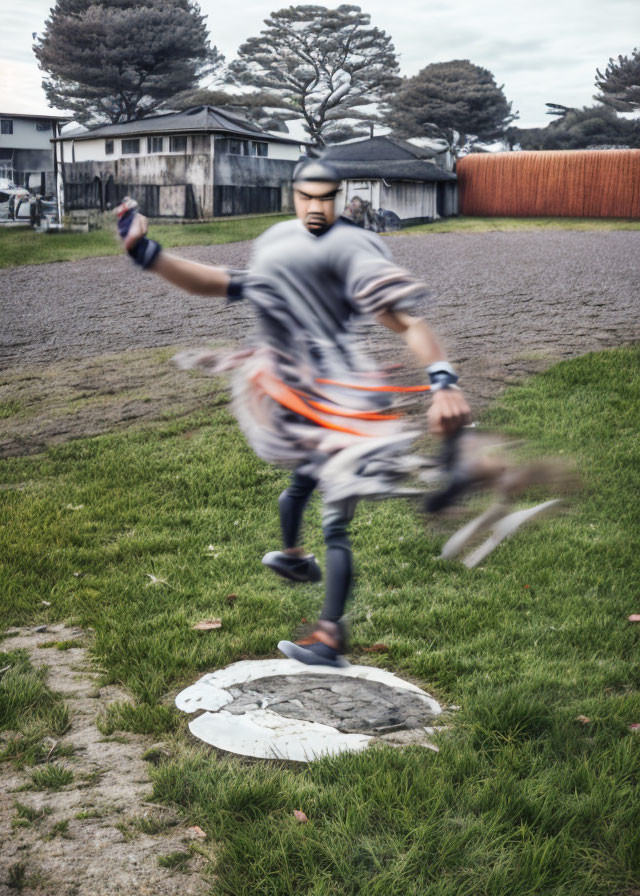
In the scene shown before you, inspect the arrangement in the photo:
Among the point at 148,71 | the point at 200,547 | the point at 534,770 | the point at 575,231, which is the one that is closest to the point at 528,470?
the point at 534,770

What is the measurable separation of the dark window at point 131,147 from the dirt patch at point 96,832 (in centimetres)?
2686

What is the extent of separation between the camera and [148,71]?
2056 centimetres

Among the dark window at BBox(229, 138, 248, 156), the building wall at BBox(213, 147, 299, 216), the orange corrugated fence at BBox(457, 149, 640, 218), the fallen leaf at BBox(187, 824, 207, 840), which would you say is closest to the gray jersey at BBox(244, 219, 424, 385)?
the fallen leaf at BBox(187, 824, 207, 840)

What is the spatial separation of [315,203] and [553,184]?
35779 mm

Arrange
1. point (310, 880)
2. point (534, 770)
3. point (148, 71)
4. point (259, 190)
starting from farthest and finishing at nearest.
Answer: point (148, 71) → point (259, 190) → point (534, 770) → point (310, 880)

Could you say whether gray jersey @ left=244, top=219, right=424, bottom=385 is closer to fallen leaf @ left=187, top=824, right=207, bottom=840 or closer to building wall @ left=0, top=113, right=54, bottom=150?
fallen leaf @ left=187, top=824, right=207, bottom=840

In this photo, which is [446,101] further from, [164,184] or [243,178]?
[164,184]

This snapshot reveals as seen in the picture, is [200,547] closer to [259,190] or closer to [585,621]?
[585,621]

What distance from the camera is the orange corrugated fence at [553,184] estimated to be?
111 feet

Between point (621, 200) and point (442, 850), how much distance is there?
34.9 m

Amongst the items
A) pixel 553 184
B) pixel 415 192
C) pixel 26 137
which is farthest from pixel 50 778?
pixel 26 137

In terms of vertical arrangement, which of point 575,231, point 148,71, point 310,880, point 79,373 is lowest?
point 310,880

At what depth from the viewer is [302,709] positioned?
408 cm

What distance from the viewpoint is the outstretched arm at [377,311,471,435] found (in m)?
2.18
